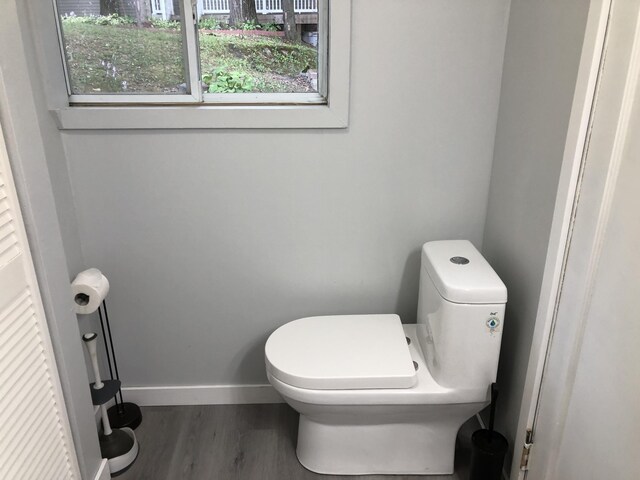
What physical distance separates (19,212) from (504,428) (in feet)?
5.25

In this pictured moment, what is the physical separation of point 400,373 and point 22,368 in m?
1.03

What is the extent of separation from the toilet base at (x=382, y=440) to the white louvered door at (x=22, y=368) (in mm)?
766

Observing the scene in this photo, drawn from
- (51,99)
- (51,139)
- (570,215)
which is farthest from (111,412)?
(570,215)

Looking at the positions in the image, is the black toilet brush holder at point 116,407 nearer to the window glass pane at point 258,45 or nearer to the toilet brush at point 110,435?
the toilet brush at point 110,435

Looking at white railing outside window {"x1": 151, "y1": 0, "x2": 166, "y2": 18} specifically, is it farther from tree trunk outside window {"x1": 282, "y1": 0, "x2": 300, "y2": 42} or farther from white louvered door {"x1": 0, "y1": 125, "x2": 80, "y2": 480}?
white louvered door {"x1": 0, "y1": 125, "x2": 80, "y2": 480}

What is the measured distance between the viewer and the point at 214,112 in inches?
66.5

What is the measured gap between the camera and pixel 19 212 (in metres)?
1.21

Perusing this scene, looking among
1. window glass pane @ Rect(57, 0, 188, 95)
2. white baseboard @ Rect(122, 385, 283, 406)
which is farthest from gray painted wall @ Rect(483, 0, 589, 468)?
window glass pane @ Rect(57, 0, 188, 95)

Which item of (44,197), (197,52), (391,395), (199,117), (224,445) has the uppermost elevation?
(197,52)

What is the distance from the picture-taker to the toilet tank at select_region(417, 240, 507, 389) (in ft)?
4.82

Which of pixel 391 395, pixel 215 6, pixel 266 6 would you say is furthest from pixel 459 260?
pixel 215 6

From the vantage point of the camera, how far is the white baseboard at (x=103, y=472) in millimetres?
1613

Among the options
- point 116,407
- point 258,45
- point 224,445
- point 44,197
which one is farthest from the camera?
point 116,407

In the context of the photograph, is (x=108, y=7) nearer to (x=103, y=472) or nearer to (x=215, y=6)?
(x=215, y=6)
